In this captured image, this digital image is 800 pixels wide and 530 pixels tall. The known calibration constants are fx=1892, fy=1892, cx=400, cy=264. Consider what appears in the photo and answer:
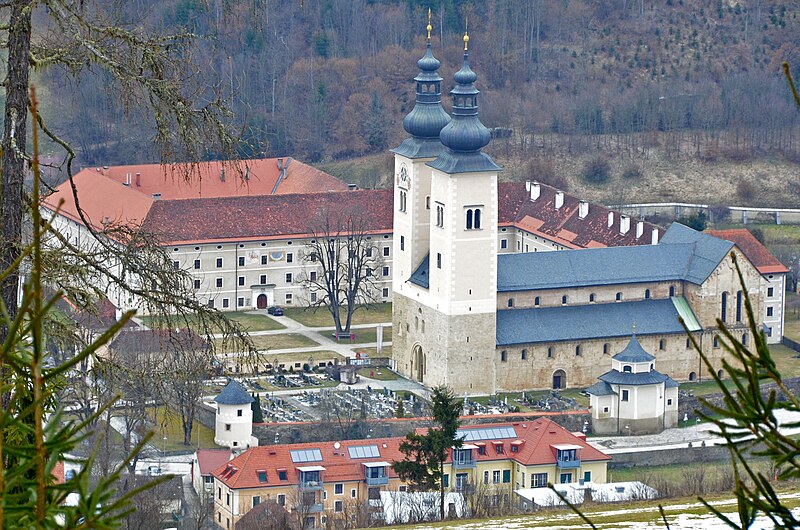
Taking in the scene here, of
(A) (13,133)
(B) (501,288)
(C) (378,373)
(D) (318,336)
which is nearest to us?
(A) (13,133)

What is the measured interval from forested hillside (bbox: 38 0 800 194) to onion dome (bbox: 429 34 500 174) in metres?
29.7

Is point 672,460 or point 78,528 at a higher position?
point 78,528

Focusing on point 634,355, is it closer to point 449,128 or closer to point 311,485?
point 449,128

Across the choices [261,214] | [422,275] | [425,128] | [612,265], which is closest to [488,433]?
[422,275]

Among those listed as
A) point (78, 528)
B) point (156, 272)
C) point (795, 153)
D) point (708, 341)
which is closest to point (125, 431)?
point (708, 341)

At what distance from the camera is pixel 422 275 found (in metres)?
50.1

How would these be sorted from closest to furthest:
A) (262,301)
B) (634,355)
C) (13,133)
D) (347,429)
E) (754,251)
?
(13,133) < (347,429) < (634,355) < (754,251) < (262,301)

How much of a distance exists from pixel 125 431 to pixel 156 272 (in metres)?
32.8

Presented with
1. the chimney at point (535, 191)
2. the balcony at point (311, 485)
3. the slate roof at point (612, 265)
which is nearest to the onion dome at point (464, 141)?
the slate roof at point (612, 265)

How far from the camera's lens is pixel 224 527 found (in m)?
38.4

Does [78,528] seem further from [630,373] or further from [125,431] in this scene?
[630,373]

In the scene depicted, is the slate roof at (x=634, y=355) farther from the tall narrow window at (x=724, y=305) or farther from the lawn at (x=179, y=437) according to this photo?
the lawn at (x=179, y=437)

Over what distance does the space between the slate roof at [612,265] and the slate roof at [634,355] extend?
137 inches

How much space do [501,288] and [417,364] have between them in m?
3.00
